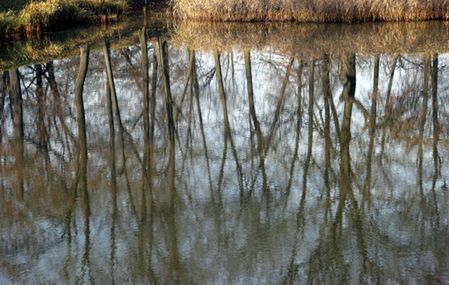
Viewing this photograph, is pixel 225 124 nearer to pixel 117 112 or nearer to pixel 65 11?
pixel 117 112

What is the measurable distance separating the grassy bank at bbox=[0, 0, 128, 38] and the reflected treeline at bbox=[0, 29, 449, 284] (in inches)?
213

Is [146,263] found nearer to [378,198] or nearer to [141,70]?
[378,198]

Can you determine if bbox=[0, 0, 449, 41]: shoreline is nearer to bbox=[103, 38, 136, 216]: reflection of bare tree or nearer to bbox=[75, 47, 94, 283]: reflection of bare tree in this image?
bbox=[103, 38, 136, 216]: reflection of bare tree

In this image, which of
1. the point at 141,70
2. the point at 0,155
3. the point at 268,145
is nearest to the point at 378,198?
the point at 268,145

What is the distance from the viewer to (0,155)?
7.13 meters

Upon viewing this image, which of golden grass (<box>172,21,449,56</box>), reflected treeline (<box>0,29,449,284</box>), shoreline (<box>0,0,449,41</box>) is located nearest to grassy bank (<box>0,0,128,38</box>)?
shoreline (<box>0,0,449,41</box>)

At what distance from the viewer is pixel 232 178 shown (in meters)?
6.10

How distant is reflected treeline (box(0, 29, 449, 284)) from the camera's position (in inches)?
173

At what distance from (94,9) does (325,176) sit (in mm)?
16085

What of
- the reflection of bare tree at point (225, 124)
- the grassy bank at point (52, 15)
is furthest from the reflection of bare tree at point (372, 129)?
the grassy bank at point (52, 15)

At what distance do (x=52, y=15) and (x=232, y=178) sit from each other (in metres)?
13.1

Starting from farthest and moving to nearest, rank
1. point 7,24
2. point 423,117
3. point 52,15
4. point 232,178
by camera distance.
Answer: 1. point 52,15
2. point 7,24
3. point 423,117
4. point 232,178

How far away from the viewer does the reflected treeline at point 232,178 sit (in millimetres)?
4406

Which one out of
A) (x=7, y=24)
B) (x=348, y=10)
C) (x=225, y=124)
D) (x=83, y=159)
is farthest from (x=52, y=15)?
(x=83, y=159)
